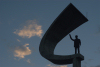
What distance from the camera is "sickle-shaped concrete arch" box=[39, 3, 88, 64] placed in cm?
1516

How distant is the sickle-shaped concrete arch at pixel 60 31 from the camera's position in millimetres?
15164

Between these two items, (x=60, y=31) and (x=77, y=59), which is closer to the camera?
(x=77, y=59)

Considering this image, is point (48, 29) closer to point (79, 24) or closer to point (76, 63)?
point (79, 24)

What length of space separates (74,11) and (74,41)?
9.76 feet

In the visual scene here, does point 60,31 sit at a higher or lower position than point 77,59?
higher

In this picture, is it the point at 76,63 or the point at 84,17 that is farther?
the point at 84,17

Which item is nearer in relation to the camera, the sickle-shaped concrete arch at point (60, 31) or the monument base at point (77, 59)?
the monument base at point (77, 59)

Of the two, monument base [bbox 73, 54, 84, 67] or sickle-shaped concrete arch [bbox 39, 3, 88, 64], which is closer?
monument base [bbox 73, 54, 84, 67]

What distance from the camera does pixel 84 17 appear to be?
50.6 feet

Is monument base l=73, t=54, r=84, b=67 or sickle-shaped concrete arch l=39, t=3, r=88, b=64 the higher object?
sickle-shaped concrete arch l=39, t=3, r=88, b=64

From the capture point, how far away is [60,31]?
54.3 ft

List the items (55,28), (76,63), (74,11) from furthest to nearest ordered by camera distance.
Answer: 1. (55,28)
2. (74,11)
3. (76,63)

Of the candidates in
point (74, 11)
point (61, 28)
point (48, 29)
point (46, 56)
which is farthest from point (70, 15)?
point (46, 56)

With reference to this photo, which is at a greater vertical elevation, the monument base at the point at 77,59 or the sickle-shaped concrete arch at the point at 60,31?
the sickle-shaped concrete arch at the point at 60,31
